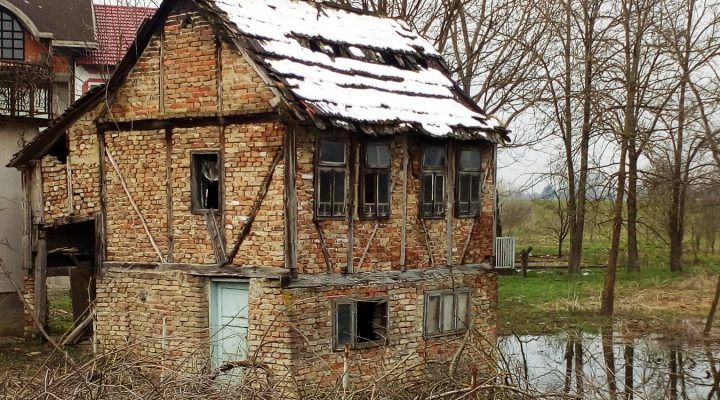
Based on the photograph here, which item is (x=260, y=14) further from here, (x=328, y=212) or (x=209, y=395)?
(x=209, y=395)

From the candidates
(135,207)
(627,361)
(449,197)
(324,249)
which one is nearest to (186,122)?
(135,207)

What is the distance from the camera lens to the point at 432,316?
18.2 m

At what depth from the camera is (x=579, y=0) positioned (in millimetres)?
30562

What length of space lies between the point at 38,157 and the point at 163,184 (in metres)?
3.80

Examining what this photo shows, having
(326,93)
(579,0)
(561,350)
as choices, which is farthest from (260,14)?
(579,0)

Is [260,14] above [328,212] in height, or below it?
above

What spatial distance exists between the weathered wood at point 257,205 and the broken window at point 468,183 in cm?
457

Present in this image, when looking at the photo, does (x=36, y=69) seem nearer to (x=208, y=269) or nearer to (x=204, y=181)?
(x=204, y=181)

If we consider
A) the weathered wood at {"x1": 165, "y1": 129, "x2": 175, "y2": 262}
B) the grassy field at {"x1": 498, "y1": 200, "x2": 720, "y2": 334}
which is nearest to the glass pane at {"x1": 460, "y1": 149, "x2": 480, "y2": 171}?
the grassy field at {"x1": 498, "y1": 200, "x2": 720, "y2": 334}

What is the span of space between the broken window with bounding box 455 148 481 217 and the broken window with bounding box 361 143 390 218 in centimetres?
211

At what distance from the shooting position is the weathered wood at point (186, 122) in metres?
15.8

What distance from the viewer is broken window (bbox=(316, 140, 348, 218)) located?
1603cm

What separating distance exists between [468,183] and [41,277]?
30.6ft

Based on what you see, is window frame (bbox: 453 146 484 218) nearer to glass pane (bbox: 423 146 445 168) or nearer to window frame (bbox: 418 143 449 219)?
window frame (bbox: 418 143 449 219)
